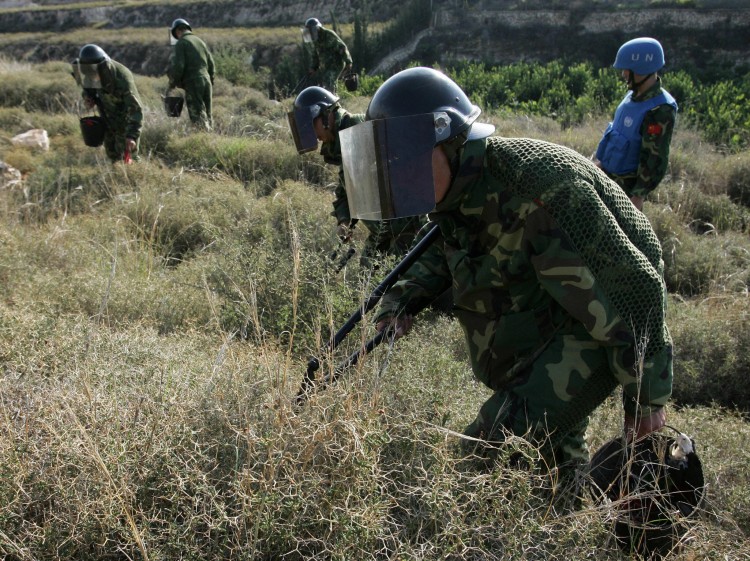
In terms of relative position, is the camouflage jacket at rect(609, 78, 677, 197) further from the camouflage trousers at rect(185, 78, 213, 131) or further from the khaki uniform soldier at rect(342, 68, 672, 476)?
the camouflage trousers at rect(185, 78, 213, 131)

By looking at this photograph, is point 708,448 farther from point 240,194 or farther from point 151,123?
point 151,123

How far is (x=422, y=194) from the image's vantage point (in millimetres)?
1917

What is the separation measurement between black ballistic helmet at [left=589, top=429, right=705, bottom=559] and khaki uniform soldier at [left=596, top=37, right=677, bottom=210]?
3076 millimetres

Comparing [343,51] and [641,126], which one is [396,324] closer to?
[641,126]

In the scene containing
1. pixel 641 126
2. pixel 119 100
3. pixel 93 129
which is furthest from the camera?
pixel 119 100

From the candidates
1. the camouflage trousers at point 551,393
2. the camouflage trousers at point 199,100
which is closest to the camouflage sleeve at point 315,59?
the camouflage trousers at point 199,100

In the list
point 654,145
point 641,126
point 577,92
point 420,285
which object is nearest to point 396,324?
point 420,285

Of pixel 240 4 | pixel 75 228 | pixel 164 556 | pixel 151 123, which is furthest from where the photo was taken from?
pixel 240 4

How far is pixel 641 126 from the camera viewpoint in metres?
4.67

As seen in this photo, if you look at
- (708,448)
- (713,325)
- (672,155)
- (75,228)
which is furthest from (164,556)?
(672,155)

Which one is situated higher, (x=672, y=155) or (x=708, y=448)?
(x=708, y=448)

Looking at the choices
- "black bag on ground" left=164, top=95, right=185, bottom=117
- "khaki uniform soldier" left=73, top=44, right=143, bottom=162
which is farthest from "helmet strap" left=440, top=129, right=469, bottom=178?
"black bag on ground" left=164, top=95, right=185, bottom=117

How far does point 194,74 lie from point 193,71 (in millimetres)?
46

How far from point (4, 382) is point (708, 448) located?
9.41ft
